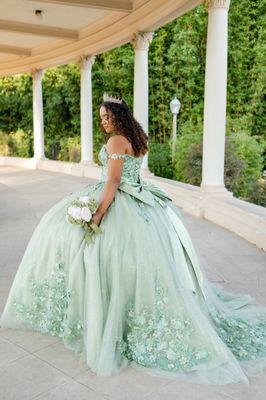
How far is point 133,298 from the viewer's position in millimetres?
3133

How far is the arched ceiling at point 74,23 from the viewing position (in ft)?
30.6

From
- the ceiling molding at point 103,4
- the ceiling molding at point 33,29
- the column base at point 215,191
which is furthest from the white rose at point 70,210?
the ceiling molding at point 33,29

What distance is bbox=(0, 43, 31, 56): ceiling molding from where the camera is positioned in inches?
599

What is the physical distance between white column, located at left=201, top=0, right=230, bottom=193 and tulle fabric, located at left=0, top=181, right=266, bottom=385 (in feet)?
15.2

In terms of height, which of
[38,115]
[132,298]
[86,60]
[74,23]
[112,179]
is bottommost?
[132,298]

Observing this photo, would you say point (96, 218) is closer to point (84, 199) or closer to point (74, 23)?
point (84, 199)

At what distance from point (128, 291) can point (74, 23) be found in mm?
10461

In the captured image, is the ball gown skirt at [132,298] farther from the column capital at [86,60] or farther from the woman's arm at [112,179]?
the column capital at [86,60]

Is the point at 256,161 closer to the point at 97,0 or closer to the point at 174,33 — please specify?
the point at 97,0

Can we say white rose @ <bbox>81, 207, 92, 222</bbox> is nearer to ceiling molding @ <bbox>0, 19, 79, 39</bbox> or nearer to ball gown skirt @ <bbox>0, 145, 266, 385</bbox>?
ball gown skirt @ <bbox>0, 145, 266, 385</bbox>

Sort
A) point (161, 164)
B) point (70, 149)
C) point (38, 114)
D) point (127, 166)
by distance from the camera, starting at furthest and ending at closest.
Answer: point (70, 149) → point (38, 114) → point (161, 164) → point (127, 166)

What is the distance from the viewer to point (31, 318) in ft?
11.7

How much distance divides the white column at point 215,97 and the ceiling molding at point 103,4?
252cm

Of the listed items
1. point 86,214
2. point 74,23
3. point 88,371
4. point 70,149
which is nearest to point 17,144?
point 70,149
